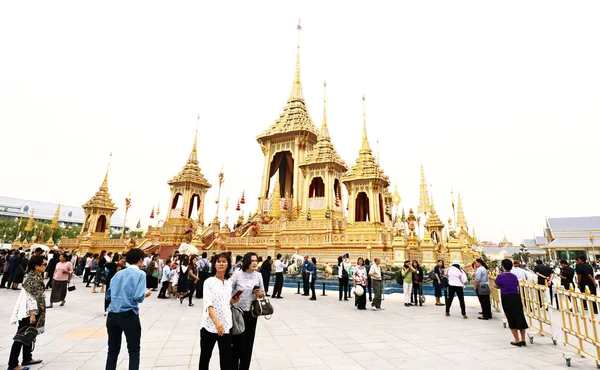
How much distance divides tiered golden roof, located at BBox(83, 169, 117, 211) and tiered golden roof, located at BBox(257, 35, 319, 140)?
1851cm

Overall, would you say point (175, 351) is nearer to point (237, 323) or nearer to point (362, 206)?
point (237, 323)

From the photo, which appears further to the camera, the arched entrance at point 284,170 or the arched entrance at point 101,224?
the arched entrance at point 284,170

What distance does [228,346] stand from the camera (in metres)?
3.11

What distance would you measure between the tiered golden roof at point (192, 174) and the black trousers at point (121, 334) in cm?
3241

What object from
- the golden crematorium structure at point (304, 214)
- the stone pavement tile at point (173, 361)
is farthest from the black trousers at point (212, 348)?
the golden crematorium structure at point (304, 214)

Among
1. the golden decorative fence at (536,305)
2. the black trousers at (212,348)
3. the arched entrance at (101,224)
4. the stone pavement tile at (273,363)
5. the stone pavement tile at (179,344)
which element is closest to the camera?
the black trousers at (212,348)

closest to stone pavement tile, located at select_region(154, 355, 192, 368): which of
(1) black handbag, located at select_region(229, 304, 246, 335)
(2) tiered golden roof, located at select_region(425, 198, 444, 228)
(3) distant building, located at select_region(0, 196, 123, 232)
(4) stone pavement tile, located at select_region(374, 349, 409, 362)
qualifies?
(1) black handbag, located at select_region(229, 304, 246, 335)

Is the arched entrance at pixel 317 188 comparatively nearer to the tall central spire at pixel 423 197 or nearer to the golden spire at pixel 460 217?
the tall central spire at pixel 423 197

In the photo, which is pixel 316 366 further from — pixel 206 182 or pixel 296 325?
pixel 206 182

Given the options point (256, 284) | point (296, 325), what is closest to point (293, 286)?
point (296, 325)

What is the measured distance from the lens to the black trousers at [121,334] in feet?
11.0

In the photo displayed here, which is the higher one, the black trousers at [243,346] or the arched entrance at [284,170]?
the arched entrance at [284,170]

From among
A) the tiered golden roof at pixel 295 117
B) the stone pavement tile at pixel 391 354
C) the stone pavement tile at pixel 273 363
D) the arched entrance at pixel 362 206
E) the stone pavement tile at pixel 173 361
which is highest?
the tiered golden roof at pixel 295 117

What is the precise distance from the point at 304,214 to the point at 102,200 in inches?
954
